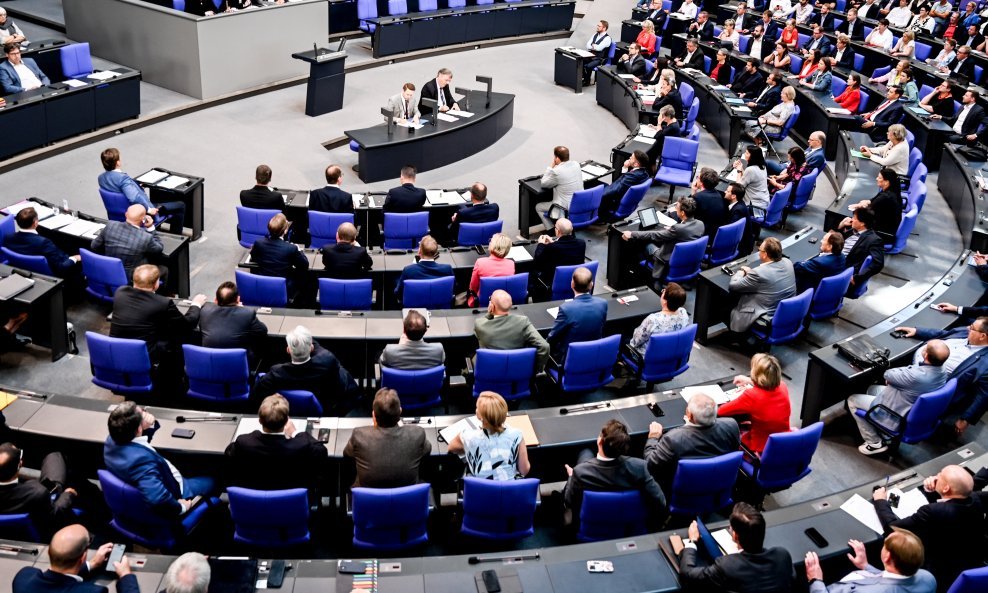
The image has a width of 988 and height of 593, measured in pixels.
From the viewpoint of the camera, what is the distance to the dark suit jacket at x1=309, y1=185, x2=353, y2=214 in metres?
9.76

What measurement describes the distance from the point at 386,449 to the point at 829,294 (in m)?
5.20

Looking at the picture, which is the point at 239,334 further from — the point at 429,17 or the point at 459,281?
the point at 429,17

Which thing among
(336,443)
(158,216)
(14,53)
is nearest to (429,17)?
(14,53)

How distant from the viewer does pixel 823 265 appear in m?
8.58

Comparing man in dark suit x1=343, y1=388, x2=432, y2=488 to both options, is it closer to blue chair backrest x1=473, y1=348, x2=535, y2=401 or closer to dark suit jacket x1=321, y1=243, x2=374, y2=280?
blue chair backrest x1=473, y1=348, x2=535, y2=401

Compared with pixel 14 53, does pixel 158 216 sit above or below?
below

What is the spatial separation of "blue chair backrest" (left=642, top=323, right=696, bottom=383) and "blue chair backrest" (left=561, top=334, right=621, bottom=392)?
32cm

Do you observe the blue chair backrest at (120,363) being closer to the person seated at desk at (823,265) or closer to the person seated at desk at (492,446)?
the person seated at desk at (492,446)

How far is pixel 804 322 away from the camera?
8641 millimetres

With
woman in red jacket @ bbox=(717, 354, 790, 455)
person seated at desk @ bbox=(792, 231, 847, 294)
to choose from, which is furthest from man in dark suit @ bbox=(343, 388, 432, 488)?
person seated at desk @ bbox=(792, 231, 847, 294)

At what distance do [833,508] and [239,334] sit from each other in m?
4.59

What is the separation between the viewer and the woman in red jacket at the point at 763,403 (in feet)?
20.4

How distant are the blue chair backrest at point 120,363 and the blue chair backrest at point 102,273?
137 cm

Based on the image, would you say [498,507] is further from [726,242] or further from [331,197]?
[726,242]
